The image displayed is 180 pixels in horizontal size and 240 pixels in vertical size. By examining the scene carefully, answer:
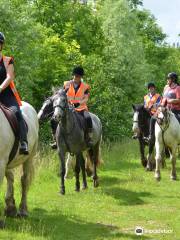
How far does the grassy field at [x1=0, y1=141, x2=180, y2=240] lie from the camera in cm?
725

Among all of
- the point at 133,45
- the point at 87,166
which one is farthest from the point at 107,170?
the point at 133,45

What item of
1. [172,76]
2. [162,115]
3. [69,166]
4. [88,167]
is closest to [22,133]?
[162,115]

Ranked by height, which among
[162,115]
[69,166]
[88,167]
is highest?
[162,115]

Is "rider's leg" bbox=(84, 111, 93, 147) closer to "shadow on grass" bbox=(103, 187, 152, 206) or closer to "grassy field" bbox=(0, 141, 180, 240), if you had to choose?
"grassy field" bbox=(0, 141, 180, 240)

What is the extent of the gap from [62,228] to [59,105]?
3.30 m

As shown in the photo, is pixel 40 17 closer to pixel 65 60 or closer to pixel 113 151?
pixel 65 60

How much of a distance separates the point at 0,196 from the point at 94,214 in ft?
7.97

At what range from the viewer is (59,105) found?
1019 centimetres

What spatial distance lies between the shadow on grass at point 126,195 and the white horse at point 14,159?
2395 millimetres

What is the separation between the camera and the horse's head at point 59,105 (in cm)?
1009

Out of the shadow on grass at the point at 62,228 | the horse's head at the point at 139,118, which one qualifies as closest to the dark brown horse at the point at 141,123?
the horse's head at the point at 139,118

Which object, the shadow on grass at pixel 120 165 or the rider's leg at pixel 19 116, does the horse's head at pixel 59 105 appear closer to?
the rider's leg at pixel 19 116

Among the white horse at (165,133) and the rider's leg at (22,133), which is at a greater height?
the rider's leg at (22,133)

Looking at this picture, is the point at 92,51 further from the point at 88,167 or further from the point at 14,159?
the point at 14,159
